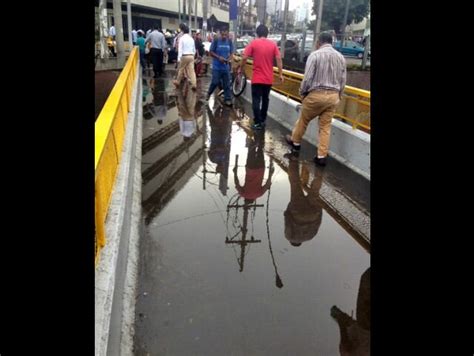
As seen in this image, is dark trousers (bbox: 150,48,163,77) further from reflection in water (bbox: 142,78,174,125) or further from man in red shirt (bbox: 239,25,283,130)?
man in red shirt (bbox: 239,25,283,130)

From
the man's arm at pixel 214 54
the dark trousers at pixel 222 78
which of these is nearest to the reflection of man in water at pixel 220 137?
the dark trousers at pixel 222 78

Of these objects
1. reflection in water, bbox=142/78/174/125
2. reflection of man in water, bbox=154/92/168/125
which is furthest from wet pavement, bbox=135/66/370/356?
reflection in water, bbox=142/78/174/125

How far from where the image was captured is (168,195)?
487 cm

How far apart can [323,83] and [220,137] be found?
262 centimetres

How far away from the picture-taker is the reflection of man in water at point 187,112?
26.1 ft

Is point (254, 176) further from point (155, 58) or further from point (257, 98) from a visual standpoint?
point (155, 58)

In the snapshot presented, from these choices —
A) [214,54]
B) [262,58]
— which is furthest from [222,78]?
[262,58]

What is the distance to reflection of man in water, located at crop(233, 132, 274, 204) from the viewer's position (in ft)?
16.5

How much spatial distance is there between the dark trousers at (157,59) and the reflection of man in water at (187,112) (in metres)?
4.03

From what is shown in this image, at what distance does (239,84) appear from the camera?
11773 millimetres

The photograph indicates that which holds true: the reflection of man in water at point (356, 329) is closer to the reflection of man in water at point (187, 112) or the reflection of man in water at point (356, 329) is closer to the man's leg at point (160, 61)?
the reflection of man in water at point (187, 112)

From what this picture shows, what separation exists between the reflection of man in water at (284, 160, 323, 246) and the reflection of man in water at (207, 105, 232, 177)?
44.0 inches
